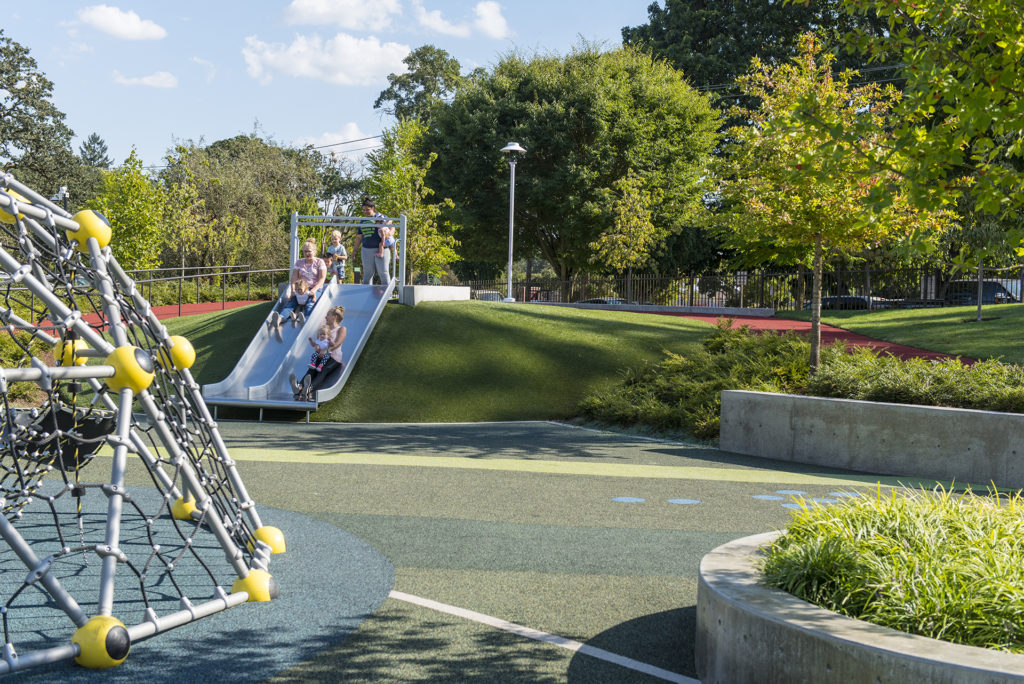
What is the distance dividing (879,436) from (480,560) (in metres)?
6.42

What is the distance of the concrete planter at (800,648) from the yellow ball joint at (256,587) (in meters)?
2.68

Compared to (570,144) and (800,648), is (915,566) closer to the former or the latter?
(800,648)

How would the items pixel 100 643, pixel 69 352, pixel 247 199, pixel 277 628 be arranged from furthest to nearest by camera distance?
1. pixel 247 199
2. pixel 69 352
3. pixel 277 628
4. pixel 100 643

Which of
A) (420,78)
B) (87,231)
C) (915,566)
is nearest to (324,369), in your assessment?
(87,231)

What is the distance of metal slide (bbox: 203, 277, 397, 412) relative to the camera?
1533cm

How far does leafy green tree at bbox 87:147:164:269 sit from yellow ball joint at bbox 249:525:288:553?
106 ft

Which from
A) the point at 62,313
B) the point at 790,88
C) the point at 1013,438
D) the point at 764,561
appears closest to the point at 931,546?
the point at 764,561

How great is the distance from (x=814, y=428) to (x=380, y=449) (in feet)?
18.7

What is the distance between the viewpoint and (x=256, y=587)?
545 cm

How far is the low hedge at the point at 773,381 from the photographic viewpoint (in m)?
11.1

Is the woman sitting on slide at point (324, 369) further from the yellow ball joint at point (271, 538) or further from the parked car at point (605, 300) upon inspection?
Answer: the parked car at point (605, 300)

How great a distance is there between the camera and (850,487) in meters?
9.46

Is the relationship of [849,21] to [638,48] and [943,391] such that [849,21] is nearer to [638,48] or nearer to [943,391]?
[638,48]

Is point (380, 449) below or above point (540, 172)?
below
